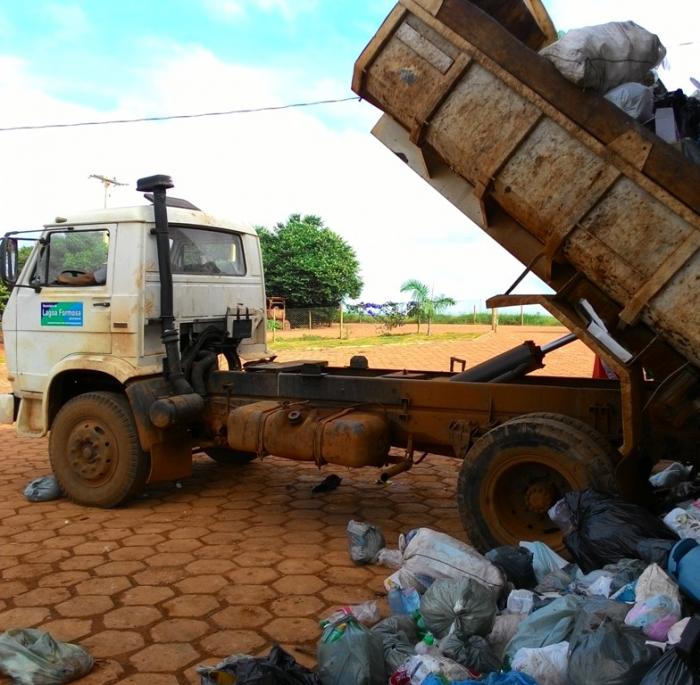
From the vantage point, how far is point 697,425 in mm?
3881

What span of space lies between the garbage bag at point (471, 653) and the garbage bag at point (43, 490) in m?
4.06

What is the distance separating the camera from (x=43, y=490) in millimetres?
5793

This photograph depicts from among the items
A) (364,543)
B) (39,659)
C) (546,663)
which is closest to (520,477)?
(364,543)

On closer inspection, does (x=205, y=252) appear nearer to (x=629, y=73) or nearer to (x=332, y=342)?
(x=629, y=73)

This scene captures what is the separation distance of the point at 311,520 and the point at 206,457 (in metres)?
2.50

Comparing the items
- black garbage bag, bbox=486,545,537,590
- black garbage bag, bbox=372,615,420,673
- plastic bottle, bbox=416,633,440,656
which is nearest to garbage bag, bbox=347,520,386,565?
Result: black garbage bag, bbox=486,545,537,590

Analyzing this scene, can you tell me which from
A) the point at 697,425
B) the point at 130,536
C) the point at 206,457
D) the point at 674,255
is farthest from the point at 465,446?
the point at 206,457

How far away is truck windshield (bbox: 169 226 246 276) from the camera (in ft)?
19.2

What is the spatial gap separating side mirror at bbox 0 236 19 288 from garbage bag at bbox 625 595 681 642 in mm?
5062

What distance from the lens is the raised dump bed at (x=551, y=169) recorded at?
3426mm

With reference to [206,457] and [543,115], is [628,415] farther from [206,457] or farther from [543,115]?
[206,457]

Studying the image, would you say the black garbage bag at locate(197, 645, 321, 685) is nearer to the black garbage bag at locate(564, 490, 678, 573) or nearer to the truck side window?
the black garbage bag at locate(564, 490, 678, 573)

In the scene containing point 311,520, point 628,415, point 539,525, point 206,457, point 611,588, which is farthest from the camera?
point 206,457

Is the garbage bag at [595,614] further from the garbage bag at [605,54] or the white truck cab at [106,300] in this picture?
the white truck cab at [106,300]
